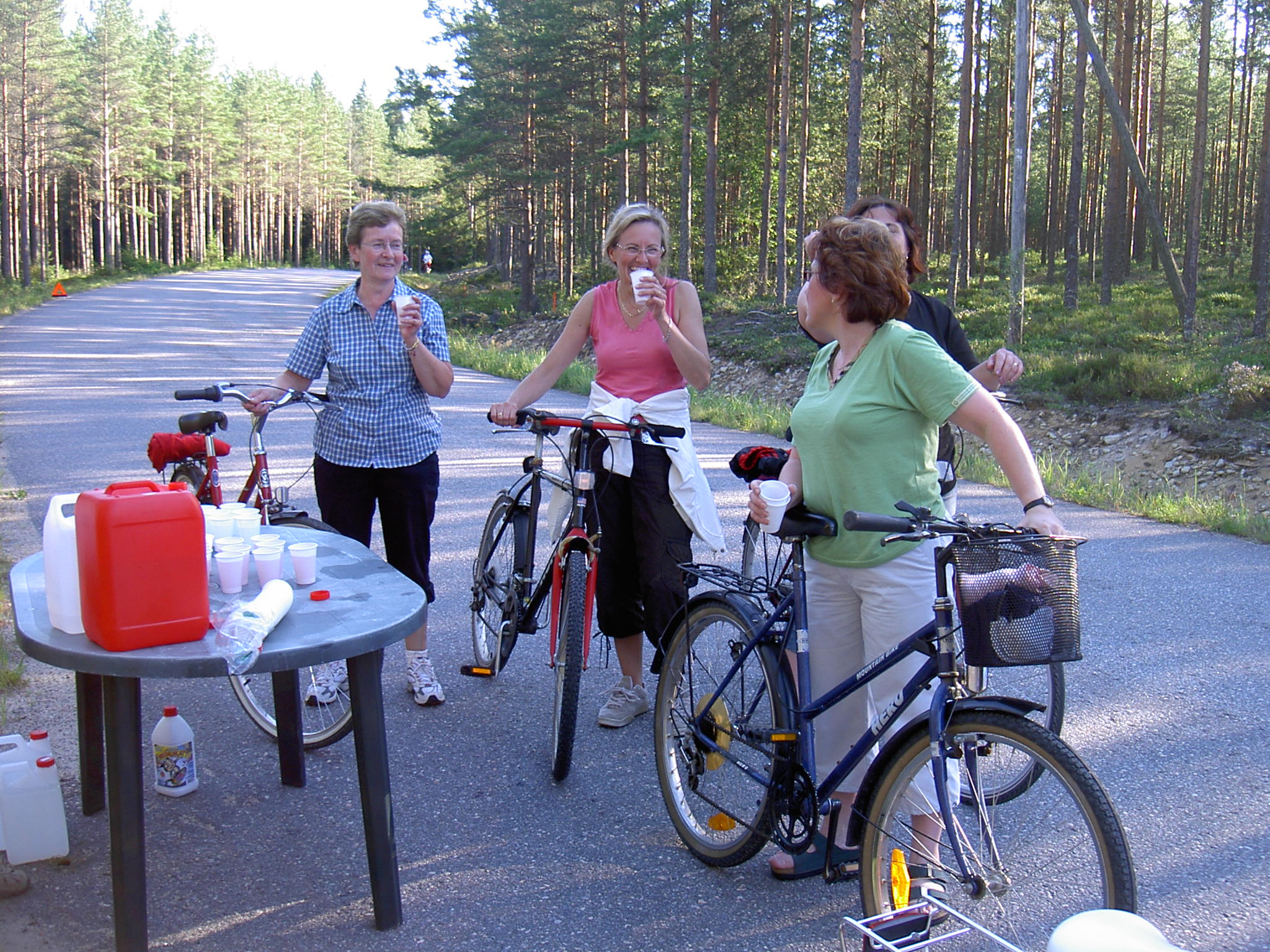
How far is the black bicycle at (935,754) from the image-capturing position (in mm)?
2311

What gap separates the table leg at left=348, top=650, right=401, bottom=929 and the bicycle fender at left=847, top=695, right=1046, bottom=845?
51.6 inches

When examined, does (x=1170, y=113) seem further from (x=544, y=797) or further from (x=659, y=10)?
(x=544, y=797)

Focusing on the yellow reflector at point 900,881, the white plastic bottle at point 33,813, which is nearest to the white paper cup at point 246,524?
the white plastic bottle at point 33,813

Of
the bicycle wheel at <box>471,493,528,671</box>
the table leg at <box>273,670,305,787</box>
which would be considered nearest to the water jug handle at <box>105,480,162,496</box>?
the table leg at <box>273,670,305,787</box>

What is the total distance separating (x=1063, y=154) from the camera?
185ft

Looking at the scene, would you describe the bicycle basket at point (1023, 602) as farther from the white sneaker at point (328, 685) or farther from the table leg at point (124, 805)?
the white sneaker at point (328, 685)

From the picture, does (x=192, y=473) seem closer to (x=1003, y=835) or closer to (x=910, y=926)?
(x=910, y=926)

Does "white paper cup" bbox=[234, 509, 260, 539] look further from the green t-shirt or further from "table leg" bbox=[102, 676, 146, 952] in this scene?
the green t-shirt

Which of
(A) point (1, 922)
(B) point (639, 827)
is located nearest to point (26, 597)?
(A) point (1, 922)

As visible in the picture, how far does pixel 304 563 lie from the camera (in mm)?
3266

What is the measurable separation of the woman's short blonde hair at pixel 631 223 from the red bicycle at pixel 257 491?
1.47m

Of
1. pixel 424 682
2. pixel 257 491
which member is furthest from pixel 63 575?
pixel 424 682

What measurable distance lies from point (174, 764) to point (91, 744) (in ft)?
0.97

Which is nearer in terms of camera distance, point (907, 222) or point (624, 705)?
point (907, 222)
